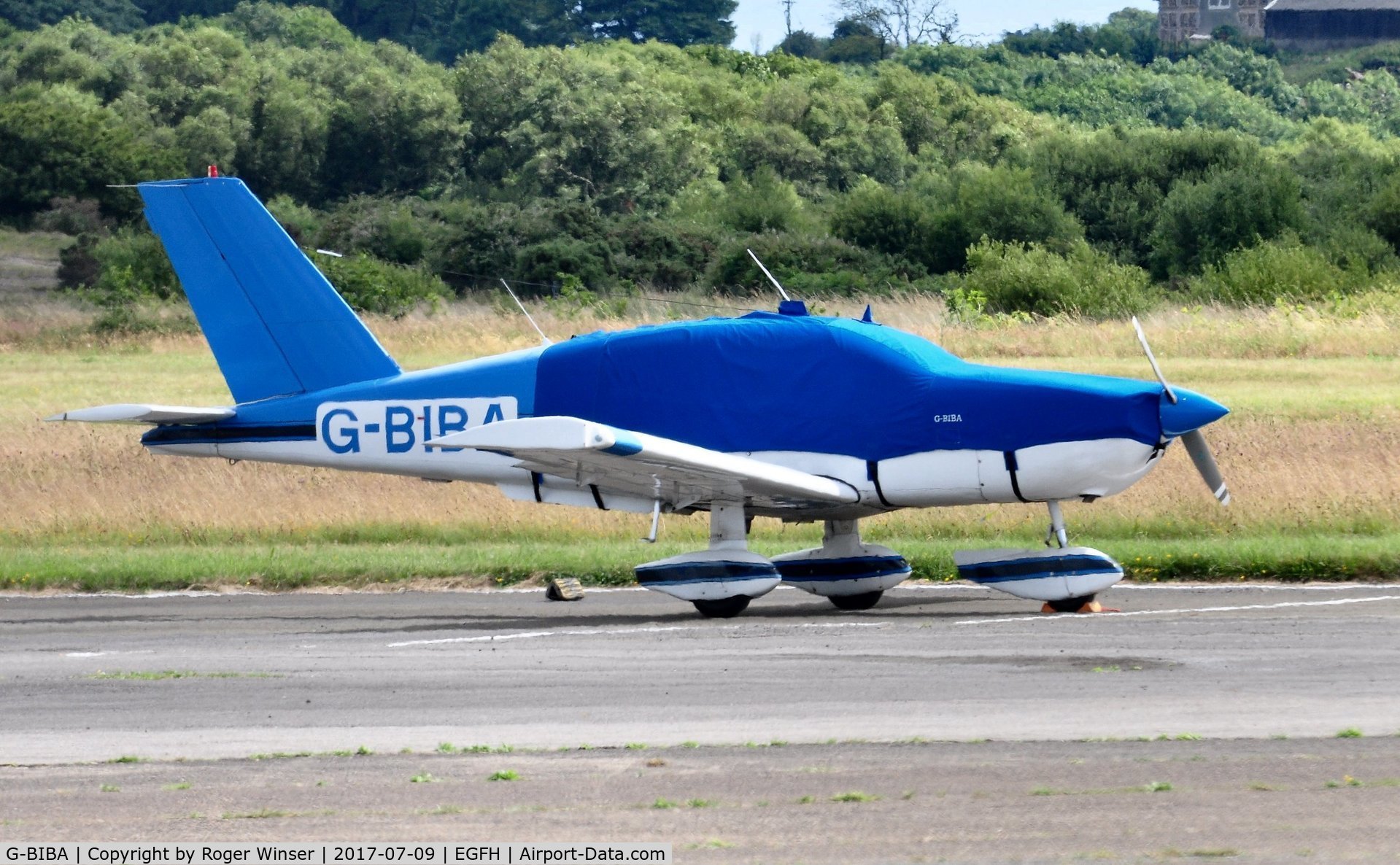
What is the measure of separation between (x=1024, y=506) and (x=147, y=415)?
881 centimetres

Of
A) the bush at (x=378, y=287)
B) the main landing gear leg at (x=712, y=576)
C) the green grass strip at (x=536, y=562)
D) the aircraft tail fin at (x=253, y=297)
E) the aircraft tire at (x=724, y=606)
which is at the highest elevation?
the aircraft tail fin at (x=253, y=297)

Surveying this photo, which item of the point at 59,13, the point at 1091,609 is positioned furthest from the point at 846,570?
the point at 59,13

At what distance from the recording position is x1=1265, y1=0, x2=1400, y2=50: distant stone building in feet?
535

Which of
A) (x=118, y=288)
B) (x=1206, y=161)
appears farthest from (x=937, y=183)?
(x=118, y=288)

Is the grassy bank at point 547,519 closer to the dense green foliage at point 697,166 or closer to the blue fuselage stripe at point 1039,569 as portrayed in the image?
the blue fuselage stripe at point 1039,569

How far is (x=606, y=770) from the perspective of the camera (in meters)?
8.00

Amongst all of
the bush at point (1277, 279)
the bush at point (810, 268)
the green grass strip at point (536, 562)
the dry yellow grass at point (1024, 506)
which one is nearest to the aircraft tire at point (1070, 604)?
the green grass strip at point (536, 562)

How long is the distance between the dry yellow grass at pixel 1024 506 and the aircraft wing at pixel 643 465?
510 cm

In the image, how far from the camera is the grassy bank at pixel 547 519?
16.6m

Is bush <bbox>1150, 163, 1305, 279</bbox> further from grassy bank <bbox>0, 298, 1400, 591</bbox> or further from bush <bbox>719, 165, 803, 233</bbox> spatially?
grassy bank <bbox>0, 298, 1400, 591</bbox>

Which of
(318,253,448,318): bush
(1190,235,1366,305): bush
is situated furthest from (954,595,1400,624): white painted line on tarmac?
(318,253,448,318): bush

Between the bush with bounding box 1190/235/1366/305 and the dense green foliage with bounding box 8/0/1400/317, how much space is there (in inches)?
3.4

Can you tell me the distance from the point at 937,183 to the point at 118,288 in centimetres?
2570

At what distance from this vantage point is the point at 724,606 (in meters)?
13.5
